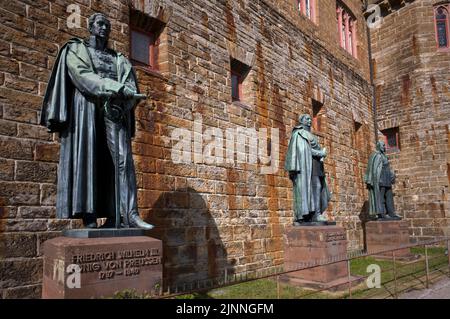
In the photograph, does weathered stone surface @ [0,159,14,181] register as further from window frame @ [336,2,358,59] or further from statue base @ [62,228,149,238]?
window frame @ [336,2,358,59]

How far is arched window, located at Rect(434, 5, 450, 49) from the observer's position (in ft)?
55.1

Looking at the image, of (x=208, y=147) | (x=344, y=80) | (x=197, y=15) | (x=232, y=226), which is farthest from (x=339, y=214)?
(x=197, y=15)

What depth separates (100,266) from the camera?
3549 millimetres

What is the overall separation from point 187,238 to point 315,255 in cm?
235

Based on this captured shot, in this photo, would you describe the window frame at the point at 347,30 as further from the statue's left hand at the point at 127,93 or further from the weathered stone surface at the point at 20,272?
the weathered stone surface at the point at 20,272

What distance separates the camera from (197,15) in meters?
8.88

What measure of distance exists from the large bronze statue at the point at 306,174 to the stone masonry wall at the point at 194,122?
1.59 metres

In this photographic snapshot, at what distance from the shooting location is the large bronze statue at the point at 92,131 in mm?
3949

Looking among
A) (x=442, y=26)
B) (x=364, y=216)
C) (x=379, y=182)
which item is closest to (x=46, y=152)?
(x=379, y=182)

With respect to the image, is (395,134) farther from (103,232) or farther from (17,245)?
(103,232)

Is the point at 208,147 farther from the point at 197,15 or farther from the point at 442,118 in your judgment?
the point at 442,118

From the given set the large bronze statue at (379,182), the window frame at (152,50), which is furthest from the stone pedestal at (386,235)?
the window frame at (152,50)
